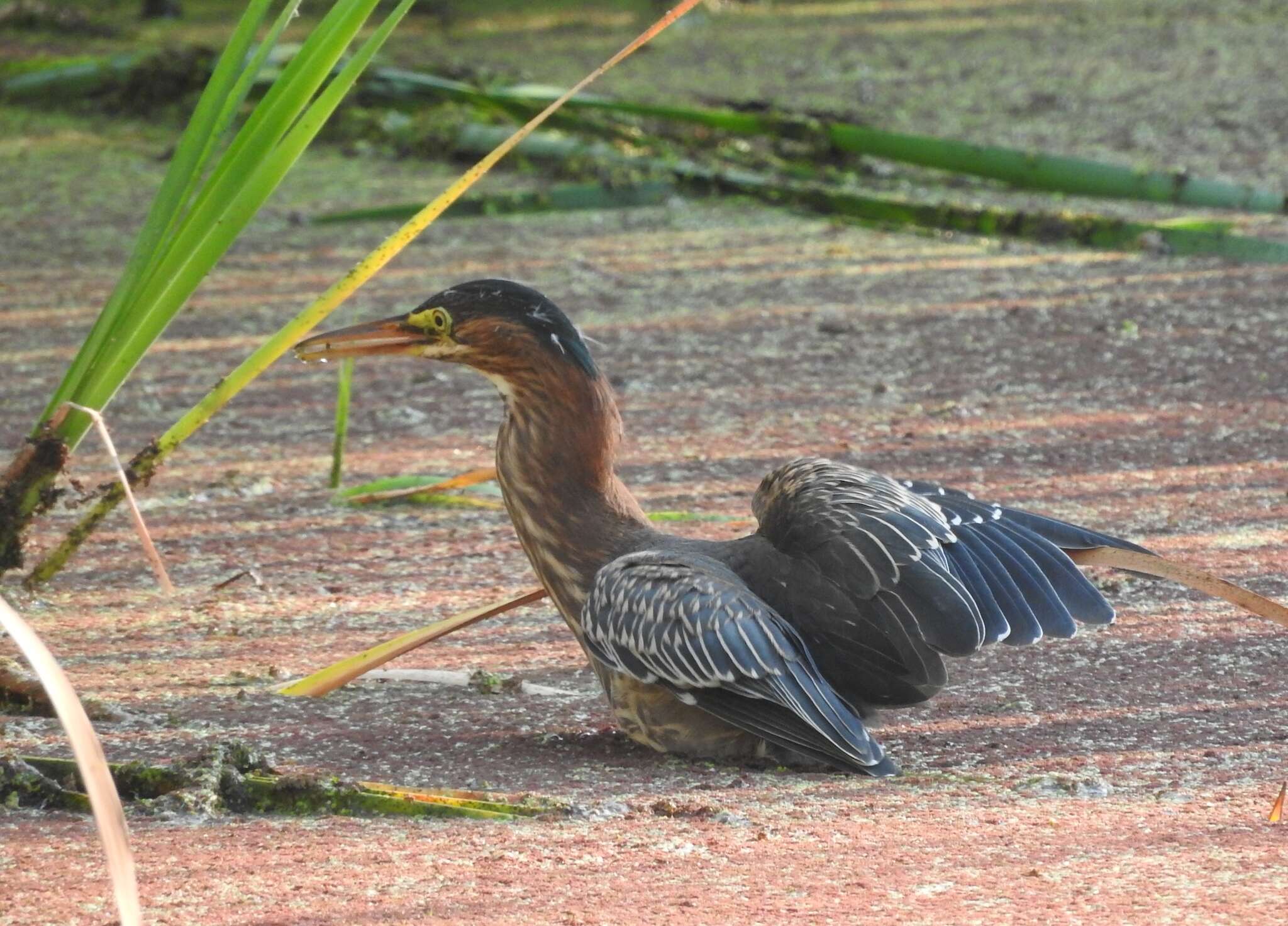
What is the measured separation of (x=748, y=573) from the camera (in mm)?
3096

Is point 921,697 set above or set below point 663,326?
below

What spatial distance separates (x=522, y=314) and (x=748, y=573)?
0.60 metres

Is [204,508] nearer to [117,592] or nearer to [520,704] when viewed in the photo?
[117,592]

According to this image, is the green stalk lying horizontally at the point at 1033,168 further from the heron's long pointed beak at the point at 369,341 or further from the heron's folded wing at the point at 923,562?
the heron's folded wing at the point at 923,562

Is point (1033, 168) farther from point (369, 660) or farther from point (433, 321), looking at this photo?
point (369, 660)

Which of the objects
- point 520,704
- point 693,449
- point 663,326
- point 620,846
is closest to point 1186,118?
point 663,326

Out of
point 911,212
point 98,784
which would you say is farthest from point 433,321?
point 911,212

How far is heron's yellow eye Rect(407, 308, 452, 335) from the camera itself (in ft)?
10.6

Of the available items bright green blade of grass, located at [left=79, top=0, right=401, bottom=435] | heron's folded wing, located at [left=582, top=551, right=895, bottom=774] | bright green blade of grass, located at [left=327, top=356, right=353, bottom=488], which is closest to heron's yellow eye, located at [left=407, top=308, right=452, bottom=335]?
bright green blade of grass, located at [left=327, top=356, right=353, bottom=488]

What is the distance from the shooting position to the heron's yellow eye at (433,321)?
3.22 meters

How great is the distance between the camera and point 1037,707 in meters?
3.21

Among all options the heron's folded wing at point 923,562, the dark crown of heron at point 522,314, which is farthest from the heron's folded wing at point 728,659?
the dark crown of heron at point 522,314

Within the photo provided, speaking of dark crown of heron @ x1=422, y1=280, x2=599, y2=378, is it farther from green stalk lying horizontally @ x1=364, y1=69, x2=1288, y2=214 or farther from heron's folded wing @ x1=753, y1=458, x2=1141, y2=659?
green stalk lying horizontally @ x1=364, y1=69, x2=1288, y2=214

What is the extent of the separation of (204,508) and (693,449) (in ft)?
4.20
